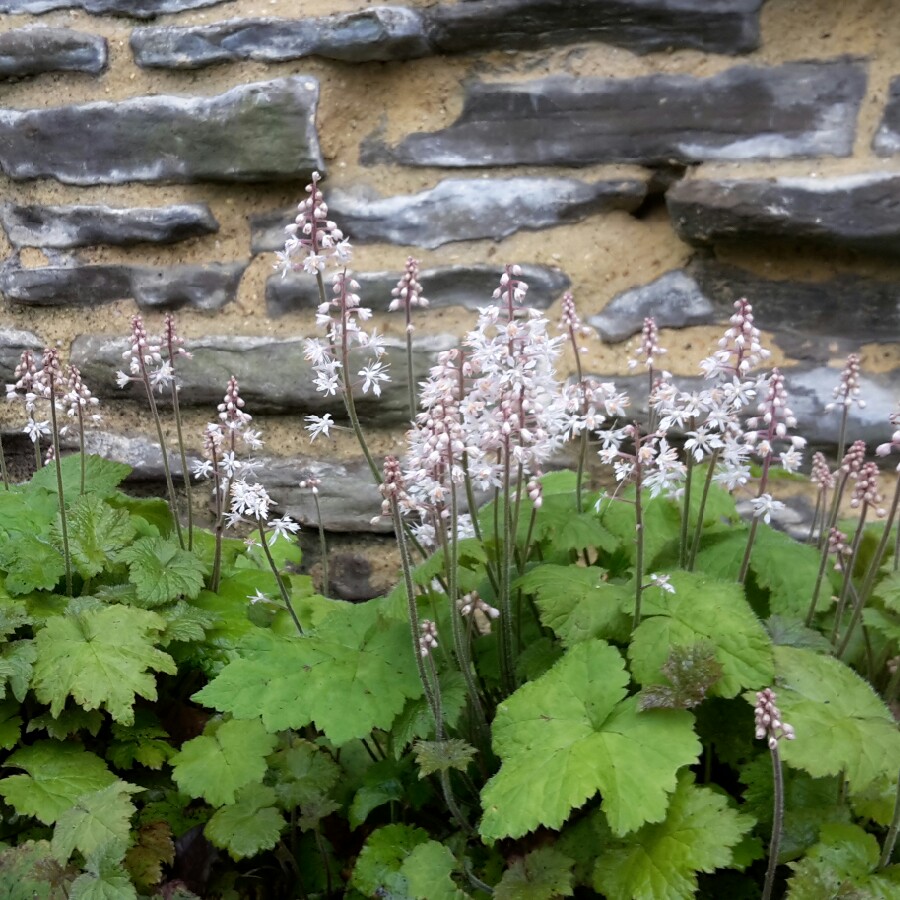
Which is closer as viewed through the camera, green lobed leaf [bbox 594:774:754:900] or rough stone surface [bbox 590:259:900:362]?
green lobed leaf [bbox 594:774:754:900]

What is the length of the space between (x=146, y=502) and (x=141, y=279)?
0.78 m

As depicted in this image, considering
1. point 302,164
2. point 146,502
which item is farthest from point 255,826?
point 302,164

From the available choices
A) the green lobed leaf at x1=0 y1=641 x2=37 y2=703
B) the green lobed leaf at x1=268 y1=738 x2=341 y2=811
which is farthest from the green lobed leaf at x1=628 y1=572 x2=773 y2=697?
the green lobed leaf at x1=0 y1=641 x2=37 y2=703

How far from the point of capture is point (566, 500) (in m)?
1.83

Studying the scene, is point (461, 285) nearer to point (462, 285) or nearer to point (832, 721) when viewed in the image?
point (462, 285)

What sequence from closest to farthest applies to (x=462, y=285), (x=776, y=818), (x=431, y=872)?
(x=776, y=818) → (x=431, y=872) → (x=462, y=285)

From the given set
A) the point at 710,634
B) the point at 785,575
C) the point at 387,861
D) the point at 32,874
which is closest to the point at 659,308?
the point at 785,575

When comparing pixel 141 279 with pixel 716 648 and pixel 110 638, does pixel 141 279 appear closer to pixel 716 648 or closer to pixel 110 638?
pixel 110 638

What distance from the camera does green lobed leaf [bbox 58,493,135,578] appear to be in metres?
1.90

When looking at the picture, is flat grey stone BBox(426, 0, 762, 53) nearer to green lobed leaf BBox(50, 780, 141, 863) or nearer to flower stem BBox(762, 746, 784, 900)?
flower stem BBox(762, 746, 784, 900)

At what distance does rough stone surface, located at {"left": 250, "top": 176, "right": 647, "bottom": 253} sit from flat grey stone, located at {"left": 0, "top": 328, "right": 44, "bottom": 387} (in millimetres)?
871

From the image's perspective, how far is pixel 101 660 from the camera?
1653mm

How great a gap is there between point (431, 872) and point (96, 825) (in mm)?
541

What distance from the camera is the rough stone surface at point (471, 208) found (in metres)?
2.35
